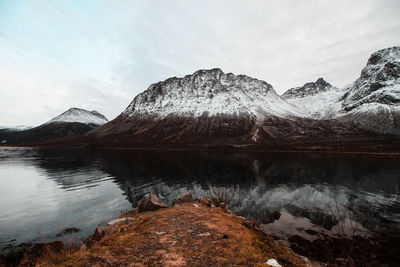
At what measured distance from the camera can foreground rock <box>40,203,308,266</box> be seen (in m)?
8.99

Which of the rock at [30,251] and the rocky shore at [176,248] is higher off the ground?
the rocky shore at [176,248]

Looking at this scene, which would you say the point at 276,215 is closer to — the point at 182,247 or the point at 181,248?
the point at 182,247

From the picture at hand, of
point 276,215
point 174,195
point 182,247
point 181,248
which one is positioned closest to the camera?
point 181,248

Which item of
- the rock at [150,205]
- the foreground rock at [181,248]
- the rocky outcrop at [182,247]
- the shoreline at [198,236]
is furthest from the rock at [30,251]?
the rock at [150,205]

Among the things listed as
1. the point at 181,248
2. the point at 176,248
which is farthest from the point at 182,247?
the point at 176,248

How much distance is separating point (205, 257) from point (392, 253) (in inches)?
772

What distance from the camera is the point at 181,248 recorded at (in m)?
10.4

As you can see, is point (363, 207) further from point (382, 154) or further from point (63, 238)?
point (382, 154)

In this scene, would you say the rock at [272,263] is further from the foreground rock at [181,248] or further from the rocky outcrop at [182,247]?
the rocky outcrop at [182,247]

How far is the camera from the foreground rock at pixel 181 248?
8.99 m

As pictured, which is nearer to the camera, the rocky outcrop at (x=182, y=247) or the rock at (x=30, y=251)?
the rocky outcrop at (x=182, y=247)

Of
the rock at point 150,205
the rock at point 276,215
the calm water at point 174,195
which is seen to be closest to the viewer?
the rock at point 150,205

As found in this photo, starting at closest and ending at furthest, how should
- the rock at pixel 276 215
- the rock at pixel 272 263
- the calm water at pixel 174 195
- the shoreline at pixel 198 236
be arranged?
the rock at pixel 272 263 → the shoreline at pixel 198 236 → the calm water at pixel 174 195 → the rock at pixel 276 215

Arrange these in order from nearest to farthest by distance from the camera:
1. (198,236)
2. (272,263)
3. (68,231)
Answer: (272,263) → (198,236) → (68,231)
